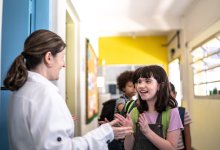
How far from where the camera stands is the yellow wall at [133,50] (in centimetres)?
655

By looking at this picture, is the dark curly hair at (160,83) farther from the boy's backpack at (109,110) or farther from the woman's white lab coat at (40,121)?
the boy's backpack at (109,110)

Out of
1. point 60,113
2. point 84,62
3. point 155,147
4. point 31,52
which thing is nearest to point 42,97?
point 60,113

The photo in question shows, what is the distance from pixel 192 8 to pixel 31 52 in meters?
4.06

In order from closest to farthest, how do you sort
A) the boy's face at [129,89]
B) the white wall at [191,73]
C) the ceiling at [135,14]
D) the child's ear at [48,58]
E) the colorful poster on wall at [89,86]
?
the child's ear at [48,58] → the boy's face at [129,89] → the white wall at [191,73] → the colorful poster on wall at [89,86] → the ceiling at [135,14]

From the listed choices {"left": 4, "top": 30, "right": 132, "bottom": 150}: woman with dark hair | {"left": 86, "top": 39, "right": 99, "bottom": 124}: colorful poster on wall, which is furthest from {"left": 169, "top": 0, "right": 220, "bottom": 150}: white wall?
{"left": 4, "top": 30, "right": 132, "bottom": 150}: woman with dark hair

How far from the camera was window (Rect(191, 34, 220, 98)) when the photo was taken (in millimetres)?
3316

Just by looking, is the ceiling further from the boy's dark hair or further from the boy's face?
the boy's face

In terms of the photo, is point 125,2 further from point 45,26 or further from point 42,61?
point 42,61

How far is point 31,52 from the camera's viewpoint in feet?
3.44

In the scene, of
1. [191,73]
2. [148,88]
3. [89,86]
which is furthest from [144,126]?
[191,73]

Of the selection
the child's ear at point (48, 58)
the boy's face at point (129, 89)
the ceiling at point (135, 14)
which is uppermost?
the ceiling at point (135, 14)

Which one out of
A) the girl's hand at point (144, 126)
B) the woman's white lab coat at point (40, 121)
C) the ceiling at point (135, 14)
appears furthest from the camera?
the ceiling at point (135, 14)

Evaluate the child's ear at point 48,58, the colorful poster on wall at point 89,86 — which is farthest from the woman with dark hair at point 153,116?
the colorful poster on wall at point 89,86

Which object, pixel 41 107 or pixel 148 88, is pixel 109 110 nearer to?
pixel 148 88
